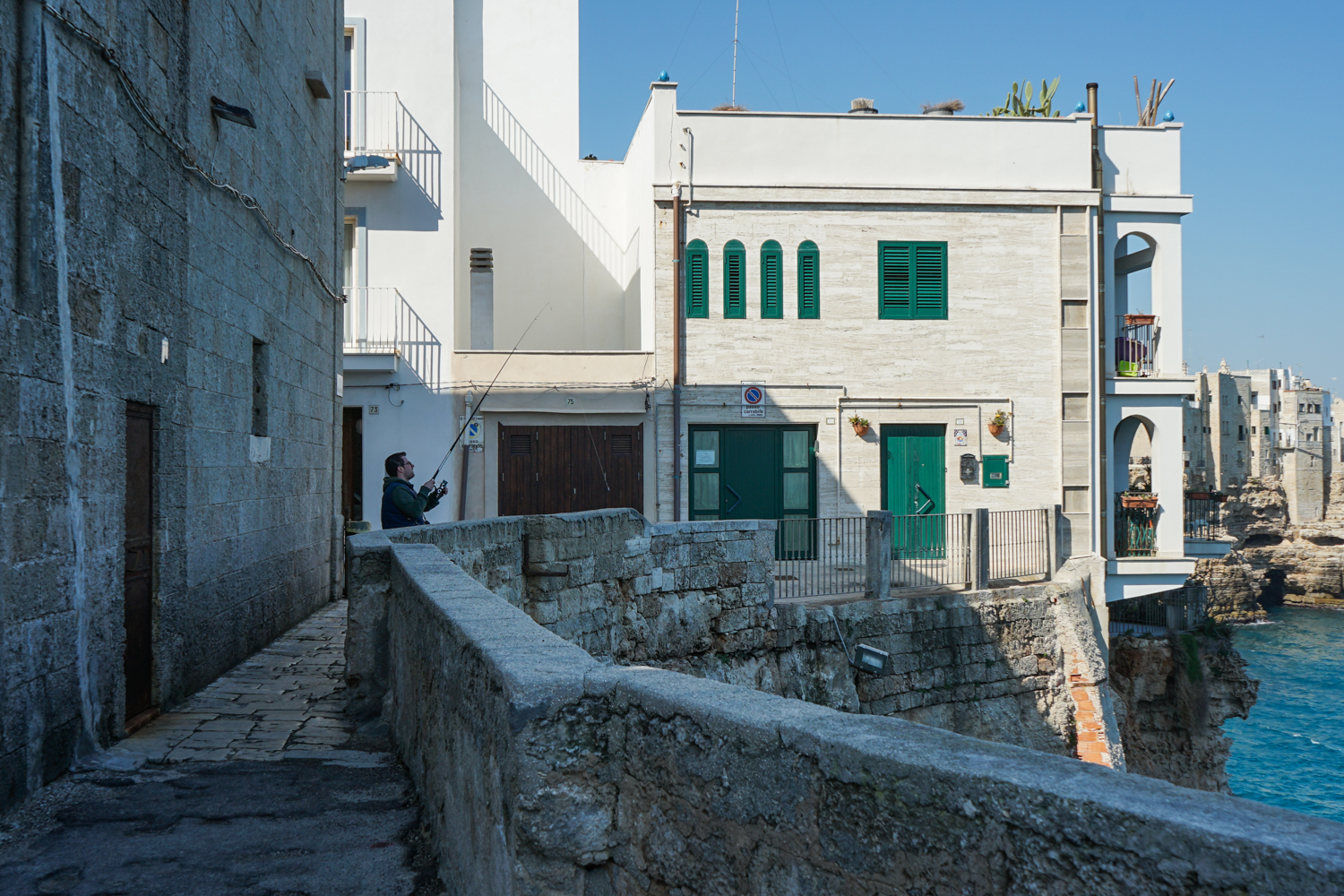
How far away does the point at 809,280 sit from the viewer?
1720 centimetres

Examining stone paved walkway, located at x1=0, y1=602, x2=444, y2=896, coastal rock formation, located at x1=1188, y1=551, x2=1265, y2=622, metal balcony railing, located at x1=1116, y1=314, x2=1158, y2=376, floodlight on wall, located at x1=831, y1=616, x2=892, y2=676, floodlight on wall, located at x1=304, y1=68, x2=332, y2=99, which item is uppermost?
floodlight on wall, located at x1=304, y1=68, x2=332, y2=99

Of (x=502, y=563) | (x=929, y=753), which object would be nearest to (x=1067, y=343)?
(x=502, y=563)

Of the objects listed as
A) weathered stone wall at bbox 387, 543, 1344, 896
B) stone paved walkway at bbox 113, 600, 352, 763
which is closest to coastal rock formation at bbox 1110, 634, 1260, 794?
stone paved walkway at bbox 113, 600, 352, 763

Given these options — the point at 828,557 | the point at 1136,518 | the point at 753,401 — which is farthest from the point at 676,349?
the point at 1136,518

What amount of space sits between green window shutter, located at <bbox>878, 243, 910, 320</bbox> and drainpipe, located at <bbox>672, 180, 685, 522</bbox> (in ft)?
10.8

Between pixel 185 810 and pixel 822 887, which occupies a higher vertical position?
pixel 822 887

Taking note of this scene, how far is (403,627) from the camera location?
5.35 m

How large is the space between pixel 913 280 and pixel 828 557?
615 cm

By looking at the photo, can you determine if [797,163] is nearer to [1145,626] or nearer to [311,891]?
[1145,626]

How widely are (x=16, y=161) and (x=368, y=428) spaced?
12.6 meters

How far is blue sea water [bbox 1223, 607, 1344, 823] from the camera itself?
87.0 feet

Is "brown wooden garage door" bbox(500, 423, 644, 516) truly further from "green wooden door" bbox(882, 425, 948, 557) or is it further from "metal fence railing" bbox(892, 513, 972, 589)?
"metal fence railing" bbox(892, 513, 972, 589)

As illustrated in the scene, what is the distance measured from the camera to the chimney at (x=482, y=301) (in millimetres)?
17406

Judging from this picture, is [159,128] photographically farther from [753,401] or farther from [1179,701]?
[1179,701]
